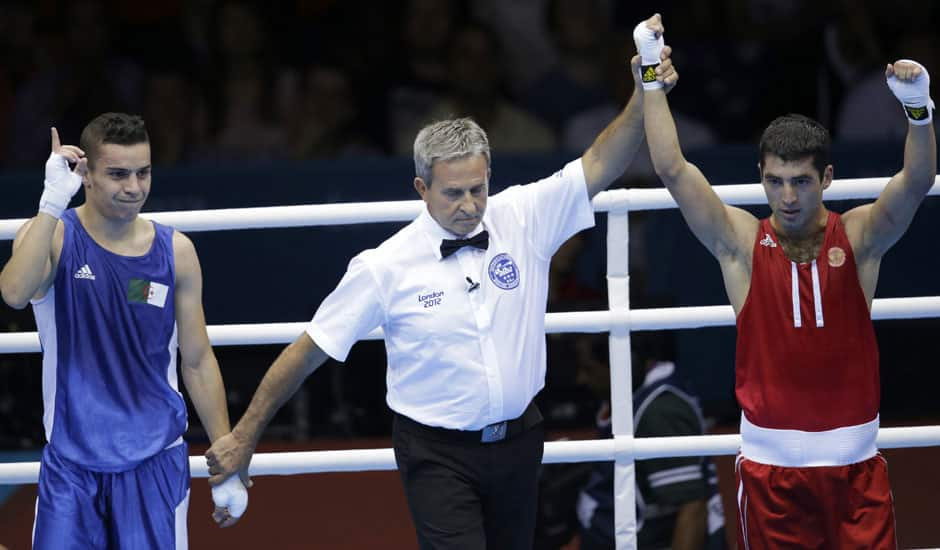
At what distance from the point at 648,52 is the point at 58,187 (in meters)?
1.51

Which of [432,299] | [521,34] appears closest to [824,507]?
[432,299]

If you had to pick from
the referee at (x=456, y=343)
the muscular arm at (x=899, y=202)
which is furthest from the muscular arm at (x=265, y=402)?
the muscular arm at (x=899, y=202)

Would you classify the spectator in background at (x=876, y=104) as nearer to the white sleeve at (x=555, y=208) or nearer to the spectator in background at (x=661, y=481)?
the spectator in background at (x=661, y=481)

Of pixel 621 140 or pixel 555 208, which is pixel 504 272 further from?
pixel 621 140

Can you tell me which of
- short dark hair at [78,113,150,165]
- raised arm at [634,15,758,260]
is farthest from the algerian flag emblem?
raised arm at [634,15,758,260]

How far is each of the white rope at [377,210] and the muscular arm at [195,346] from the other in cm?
28

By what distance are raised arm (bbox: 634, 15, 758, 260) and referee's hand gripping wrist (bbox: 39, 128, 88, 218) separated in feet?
4.71

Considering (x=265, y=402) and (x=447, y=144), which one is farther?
(x=265, y=402)

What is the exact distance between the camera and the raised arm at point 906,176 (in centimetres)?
338

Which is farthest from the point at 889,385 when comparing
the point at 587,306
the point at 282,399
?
the point at 282,399

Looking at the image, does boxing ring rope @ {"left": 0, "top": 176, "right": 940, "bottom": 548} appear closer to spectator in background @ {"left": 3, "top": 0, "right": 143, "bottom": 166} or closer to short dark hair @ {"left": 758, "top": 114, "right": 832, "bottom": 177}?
short dark hair @ {"left": 758, "top": 114, "right": 832, "bottom": 177}

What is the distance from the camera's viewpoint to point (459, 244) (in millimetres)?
3496

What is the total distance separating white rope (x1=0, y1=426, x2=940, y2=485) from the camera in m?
4.02

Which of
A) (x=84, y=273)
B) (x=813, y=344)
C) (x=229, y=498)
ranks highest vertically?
(x=84, y=273)
